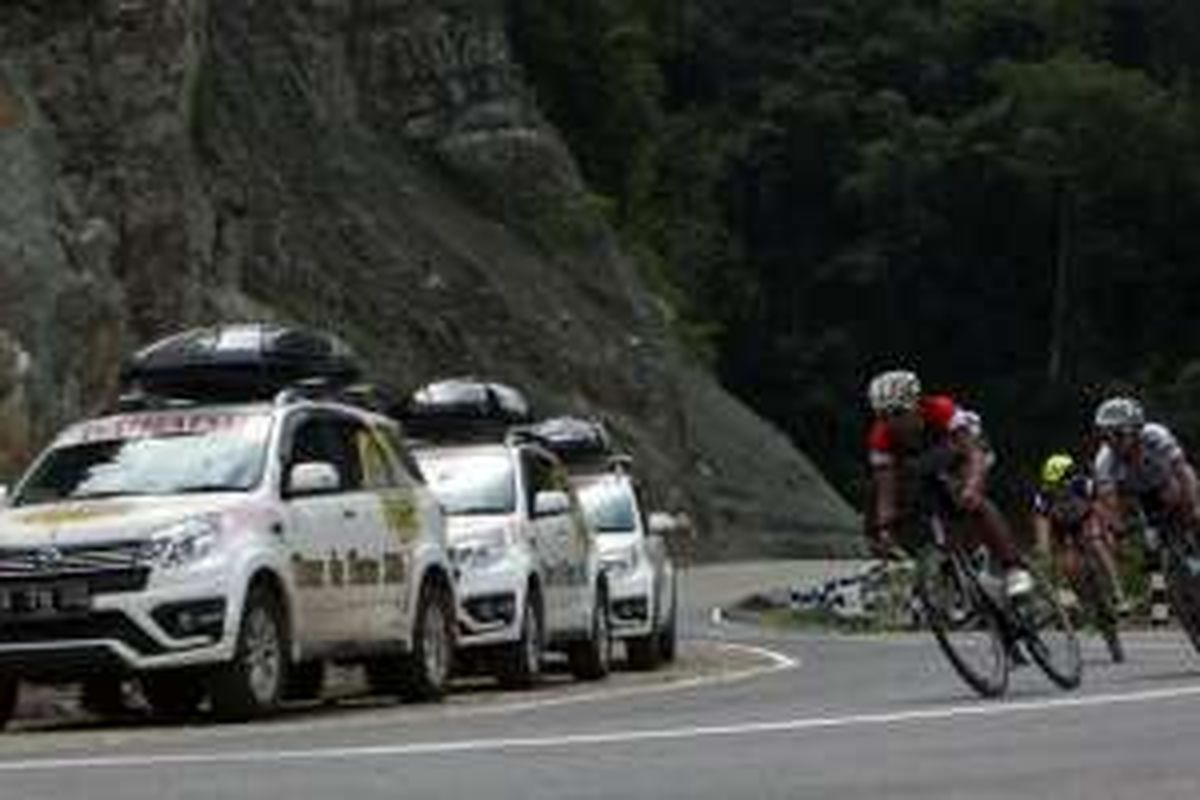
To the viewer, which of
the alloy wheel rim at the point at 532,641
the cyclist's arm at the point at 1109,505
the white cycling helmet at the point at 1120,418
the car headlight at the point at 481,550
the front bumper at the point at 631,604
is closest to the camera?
the white cycling helmet at the point at 1120,418

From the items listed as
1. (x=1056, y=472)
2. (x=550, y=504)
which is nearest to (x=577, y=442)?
(x=1056, y=472)

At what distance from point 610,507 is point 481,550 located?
18.6 ft

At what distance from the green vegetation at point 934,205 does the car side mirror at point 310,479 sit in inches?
3201

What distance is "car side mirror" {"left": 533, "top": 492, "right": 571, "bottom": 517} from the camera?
23.9 m

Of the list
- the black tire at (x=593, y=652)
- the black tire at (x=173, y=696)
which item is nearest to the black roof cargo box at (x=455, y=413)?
the black tire at (x=593, y=652)

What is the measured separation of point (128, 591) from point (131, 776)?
4.29m

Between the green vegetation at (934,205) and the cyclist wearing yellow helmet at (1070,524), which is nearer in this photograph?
the cyclist wearing yellow helmet at (1070,524)

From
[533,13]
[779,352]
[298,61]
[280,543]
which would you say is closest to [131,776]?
[280,543]

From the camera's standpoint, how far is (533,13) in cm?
8444

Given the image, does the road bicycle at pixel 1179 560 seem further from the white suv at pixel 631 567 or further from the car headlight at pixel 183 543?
the white suv at pixel 631 567

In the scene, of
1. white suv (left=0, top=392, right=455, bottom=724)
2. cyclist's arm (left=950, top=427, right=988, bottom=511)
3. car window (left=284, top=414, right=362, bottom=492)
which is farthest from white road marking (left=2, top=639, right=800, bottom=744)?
cyclist's arm (left=950, top=427, right=988, bottom=511)

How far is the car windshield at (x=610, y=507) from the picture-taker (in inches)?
1111

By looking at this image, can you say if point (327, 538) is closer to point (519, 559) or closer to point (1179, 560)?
point (519, 559)

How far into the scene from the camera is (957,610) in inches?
716
